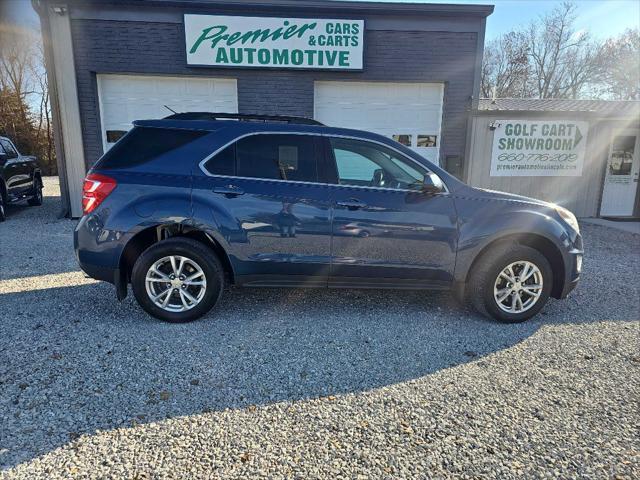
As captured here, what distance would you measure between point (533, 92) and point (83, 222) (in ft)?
142

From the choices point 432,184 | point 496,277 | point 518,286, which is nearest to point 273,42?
point 432,184

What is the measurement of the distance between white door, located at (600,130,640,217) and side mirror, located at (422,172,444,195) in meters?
9.55

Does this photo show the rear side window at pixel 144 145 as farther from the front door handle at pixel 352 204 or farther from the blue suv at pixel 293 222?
the front door handle at pixel 352 204

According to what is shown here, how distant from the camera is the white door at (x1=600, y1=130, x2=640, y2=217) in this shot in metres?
10.8

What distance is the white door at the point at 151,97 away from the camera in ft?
30.0

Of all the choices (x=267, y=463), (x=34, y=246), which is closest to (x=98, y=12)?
(x=34, y=246)

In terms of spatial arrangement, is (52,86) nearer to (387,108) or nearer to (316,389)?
(387,108)

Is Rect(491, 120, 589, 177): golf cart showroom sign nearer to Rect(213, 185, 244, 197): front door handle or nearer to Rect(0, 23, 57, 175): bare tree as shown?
Rect(213, 185, 244, 197): front door handle

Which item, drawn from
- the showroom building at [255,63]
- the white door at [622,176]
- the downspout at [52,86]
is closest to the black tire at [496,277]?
the showroom building at [255,63]

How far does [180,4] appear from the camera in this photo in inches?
340

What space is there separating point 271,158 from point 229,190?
50 centimetres

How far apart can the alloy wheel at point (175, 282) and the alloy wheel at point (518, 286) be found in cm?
285

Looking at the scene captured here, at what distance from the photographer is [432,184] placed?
378 centimetres

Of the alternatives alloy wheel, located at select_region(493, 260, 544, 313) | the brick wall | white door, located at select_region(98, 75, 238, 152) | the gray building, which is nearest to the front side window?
alloy wheel, located at select_region(493, 260, 544, 313)
